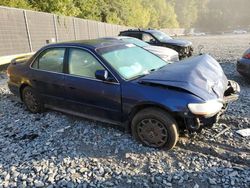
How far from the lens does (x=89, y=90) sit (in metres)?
4.11

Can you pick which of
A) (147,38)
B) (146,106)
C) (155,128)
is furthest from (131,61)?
(147,38)

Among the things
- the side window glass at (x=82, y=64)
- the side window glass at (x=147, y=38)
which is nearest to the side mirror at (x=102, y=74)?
the side window glass at (x=82, y=64)

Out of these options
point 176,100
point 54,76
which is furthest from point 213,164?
point 54,76

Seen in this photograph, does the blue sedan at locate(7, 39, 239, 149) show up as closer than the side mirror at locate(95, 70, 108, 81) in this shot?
Yes

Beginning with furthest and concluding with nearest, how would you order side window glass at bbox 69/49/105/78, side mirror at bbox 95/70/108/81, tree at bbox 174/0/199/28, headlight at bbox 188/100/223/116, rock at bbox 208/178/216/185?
tree at bbox 174/0/199/28 < side window glass at bbox 69/49/105/78 < side mirror at bbox 95/70/108/81 < headlight at bbox 188/100/223/116 < rock at bbox 208/178/216/185

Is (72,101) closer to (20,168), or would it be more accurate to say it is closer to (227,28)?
(20,168)

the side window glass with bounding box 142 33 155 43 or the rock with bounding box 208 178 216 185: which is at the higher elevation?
the side window glass with bounding box 142 33 155 43

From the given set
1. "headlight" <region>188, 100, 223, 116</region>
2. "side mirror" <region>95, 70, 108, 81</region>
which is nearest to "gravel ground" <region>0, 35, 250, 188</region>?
"headlight" <region>188, 100, 223, 116</region>

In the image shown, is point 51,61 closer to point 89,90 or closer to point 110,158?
point 89,90

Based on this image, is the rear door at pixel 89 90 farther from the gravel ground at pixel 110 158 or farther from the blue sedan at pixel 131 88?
the gravel ground at pixel 110 158

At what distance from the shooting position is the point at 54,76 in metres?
4.60

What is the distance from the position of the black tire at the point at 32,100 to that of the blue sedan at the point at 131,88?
21 millimetres

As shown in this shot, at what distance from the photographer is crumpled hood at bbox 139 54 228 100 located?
3.46 metres

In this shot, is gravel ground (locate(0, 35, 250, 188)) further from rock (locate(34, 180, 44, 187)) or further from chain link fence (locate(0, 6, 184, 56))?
chain link fence (locate(0, 6, 184, 56))
